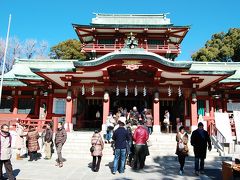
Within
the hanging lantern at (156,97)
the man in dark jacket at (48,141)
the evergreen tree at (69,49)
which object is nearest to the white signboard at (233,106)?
the hanging lantern at (156,97)

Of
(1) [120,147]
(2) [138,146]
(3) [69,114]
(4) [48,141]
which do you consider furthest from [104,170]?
(3) [69,114]

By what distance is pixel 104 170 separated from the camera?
9.42 meters

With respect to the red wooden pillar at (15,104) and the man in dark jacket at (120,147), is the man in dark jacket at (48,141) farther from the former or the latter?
the red wooden pillar at (15,104)

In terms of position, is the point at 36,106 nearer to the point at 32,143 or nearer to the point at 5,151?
the point at 32,143

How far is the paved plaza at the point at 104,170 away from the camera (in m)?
8.30

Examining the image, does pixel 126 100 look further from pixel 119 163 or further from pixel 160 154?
pixel 119 163

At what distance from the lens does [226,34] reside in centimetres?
3997

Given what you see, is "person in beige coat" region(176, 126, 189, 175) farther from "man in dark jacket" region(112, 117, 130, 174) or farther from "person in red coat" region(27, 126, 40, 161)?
"person in red coat" region(27, 126, 40, 161)

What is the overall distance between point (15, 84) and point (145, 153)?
1536cm

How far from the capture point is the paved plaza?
8.30 meters

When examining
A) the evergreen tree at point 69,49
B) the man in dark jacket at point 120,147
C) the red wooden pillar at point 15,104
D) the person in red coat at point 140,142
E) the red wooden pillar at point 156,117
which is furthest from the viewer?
the evergreen tree at point 69,49

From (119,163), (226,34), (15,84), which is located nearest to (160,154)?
(119,163)

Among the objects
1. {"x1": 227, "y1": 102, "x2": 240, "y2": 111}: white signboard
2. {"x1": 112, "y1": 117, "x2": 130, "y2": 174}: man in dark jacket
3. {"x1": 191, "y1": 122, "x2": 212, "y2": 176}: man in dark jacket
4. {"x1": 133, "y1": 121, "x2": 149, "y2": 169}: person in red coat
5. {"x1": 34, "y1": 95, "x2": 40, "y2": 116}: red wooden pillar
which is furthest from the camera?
{"x1": 34, "y1": 95, "x2": 40, "y2": 116}: red wooden pillar

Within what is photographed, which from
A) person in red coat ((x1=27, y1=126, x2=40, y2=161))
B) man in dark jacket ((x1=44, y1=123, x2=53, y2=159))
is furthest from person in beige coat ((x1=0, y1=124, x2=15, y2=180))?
man in dark jacket ((x1=44, y1=123, x2=53, y2=159))
